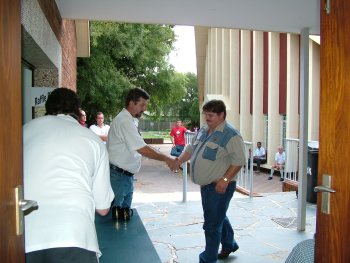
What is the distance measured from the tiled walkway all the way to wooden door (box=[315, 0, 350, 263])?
2.70 m

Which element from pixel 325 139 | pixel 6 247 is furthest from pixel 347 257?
pixel 6 247

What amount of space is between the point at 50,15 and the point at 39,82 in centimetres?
100

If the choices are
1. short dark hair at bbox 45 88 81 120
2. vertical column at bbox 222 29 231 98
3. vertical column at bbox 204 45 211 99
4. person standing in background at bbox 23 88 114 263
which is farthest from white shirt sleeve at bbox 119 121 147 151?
vertical column at bbox 204 45 211 99

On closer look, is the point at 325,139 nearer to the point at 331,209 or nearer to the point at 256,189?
the point at 331,209

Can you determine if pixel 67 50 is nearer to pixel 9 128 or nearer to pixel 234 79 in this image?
pixel 9 128

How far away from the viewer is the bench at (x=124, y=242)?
11.3 ft

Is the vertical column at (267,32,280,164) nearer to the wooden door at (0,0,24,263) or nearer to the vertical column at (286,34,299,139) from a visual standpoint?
the vertical column at (286,34,299,139)

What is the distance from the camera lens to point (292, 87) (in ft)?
49.7

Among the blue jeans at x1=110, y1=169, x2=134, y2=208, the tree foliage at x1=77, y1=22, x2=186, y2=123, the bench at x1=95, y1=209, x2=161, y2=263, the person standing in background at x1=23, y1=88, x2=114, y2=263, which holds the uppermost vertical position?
the tree foliage at x1=77, y1=22, x2=186, y2=123

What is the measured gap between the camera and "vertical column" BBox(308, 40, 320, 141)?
44.5 feet

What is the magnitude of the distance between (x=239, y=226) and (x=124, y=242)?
239 cm

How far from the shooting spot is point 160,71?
19.8m

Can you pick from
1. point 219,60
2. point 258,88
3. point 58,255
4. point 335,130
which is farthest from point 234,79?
point 58,255

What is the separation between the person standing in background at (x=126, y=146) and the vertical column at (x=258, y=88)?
14.1 m
